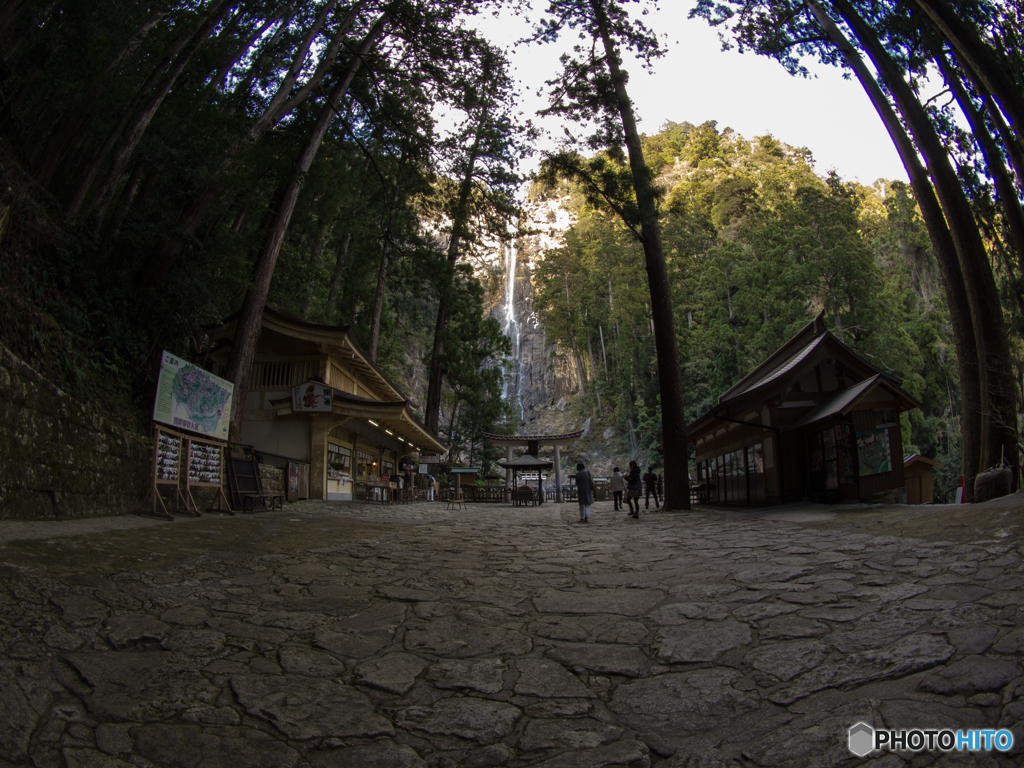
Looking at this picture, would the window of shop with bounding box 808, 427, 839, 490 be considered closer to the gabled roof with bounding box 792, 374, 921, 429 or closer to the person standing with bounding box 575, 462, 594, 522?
the gabled roof with bounding box 792, 374, 921, 429

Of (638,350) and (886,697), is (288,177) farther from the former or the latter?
(638,350)

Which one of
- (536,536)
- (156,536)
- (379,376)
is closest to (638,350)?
(379,376)

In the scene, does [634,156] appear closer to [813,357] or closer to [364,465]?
[813,357]

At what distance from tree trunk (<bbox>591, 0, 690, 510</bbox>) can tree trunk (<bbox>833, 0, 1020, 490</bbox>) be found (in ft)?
16.5

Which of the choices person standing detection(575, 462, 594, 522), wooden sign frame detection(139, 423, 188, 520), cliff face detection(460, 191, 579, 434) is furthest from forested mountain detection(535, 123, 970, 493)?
wooden sign frame detection(139, 423, 188, 520)

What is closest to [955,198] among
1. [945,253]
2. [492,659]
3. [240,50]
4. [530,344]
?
[945,253]

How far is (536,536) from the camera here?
8.21m

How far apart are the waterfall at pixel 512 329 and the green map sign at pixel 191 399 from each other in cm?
5557

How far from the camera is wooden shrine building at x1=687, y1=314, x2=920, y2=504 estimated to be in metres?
11.1

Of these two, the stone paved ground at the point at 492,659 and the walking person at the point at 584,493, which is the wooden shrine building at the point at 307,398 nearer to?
the walking person at the point at 584,493

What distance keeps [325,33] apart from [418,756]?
15388 millimetres

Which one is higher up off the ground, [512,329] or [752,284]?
[512,329]

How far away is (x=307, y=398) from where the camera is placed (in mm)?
14953

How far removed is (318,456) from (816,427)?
12874 mm
